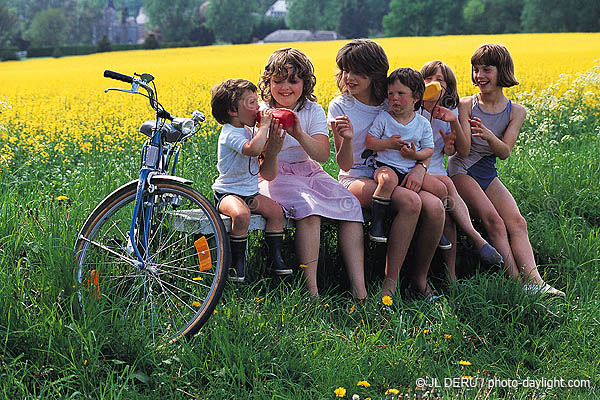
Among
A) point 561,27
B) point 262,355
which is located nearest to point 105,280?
point 262,355

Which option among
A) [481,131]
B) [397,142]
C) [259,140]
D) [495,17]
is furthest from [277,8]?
[259,140]

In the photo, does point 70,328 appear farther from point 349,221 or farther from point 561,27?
point 561,27

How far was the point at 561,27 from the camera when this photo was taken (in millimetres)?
52062

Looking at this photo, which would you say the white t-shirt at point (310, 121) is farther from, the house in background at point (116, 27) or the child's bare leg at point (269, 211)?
the house in background at point (116, 27)

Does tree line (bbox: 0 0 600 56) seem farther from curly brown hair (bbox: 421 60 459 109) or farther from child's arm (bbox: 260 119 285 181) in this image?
child's arm (bbox: 260 119 285 181)

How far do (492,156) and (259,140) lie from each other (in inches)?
63.0

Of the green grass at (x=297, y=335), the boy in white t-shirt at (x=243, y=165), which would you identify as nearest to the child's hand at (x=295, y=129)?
the boy in white t-shirt at (x=243, y=165)

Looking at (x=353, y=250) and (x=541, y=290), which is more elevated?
(x=353, y=250)

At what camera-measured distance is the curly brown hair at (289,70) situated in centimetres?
371

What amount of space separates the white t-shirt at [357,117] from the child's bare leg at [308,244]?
0.52 meters

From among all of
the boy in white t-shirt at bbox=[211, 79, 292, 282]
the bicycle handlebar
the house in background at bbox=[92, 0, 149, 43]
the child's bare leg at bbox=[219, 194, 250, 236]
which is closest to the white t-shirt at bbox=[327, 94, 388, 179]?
the boy in white t-shirt at bbox=[211, 79, 292, 282]

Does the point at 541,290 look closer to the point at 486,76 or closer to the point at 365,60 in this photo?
the point at 486,76

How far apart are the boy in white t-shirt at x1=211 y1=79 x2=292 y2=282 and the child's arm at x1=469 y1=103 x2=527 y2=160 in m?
1.23

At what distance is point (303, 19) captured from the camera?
7844cm
